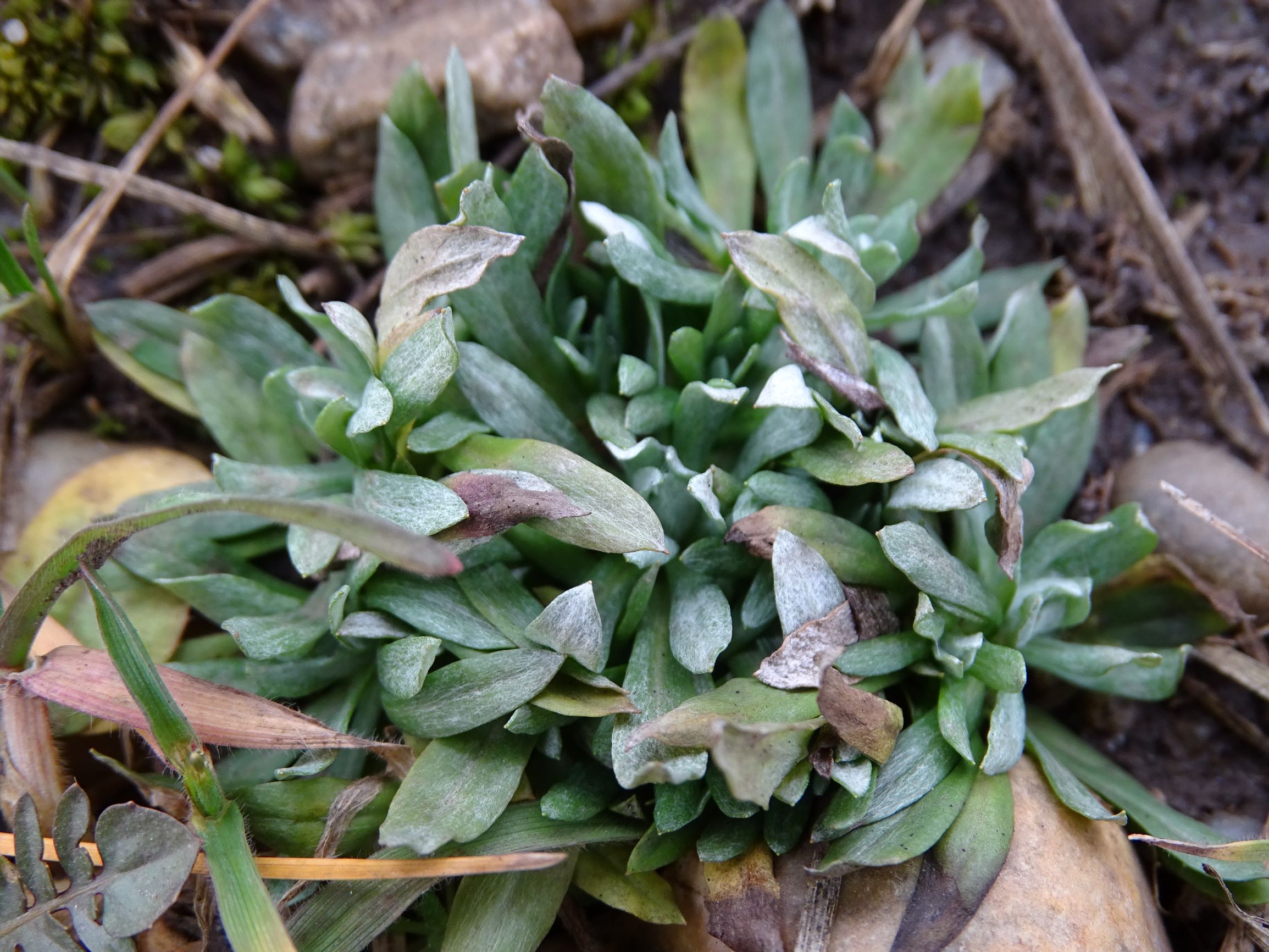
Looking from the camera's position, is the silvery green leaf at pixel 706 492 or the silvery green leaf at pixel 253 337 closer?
the silvery green leaf at pixel 706 492

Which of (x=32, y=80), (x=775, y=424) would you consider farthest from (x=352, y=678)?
(x=32, y=80)

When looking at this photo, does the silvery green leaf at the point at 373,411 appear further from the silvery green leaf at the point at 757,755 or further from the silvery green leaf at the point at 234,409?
the silvery green leaf at the point at 757,755

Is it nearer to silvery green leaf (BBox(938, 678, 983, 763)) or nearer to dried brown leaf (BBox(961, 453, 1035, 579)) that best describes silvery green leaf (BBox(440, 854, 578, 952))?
silvery green leaf (BBox(938, 678, 983, 763))

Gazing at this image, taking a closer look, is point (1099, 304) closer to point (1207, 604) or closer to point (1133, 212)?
point (1133, 212)

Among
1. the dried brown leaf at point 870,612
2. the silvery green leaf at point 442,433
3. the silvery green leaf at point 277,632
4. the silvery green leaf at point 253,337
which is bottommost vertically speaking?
the dried brown leaf at point 870,612

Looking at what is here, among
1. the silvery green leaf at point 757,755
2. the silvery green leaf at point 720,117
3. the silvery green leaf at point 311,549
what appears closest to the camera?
the silvery green leaf at point 757,755

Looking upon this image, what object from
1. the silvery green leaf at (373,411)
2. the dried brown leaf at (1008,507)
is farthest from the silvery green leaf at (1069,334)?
the silvery green leaf at (373,411)

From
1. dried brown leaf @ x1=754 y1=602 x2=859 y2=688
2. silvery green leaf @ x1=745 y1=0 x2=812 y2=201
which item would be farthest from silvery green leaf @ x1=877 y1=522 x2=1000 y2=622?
silvery green leaf @ x1=745 y1=0 x2=812 y2=201
